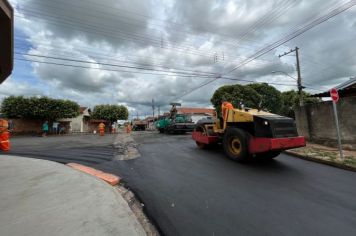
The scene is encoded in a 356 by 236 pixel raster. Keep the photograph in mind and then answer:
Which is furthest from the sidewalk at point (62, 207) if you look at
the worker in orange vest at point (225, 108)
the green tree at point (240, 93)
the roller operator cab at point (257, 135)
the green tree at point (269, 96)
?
the green tree at point (269, 96)

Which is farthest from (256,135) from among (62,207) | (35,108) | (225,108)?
(35,108)

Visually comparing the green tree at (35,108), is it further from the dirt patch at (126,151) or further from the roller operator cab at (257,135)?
the roller operator cab at (257,135)

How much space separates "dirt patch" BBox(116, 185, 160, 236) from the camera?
333cm

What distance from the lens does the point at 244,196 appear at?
4582 millimetres

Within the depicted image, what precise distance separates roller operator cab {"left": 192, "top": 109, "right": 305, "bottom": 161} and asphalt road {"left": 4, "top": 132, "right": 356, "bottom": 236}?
1.56 feet

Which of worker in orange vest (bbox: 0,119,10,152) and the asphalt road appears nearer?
the asphalt road

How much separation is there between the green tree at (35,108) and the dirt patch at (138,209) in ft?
92.7

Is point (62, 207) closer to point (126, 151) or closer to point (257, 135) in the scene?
point (257, 135)

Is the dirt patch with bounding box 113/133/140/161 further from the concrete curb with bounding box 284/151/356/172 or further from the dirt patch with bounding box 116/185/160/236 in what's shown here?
the concrete curb with bounding box 284/151/356/172

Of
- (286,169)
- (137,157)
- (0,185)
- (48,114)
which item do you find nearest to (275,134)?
(286,169)

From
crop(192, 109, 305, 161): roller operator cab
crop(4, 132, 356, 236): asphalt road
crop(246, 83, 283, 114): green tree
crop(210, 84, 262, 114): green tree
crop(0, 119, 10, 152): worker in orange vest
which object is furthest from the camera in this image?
crop(246, 83, 283, 114): green tree

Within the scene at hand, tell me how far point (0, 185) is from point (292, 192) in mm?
6631

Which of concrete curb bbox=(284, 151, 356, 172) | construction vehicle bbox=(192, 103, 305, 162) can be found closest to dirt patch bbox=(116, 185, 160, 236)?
construction vehicle bbox=(192, 103, 305, 162)

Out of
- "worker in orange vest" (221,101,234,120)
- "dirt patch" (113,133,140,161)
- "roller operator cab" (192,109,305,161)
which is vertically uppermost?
"worker in orange vest" (221,101,234,120)
